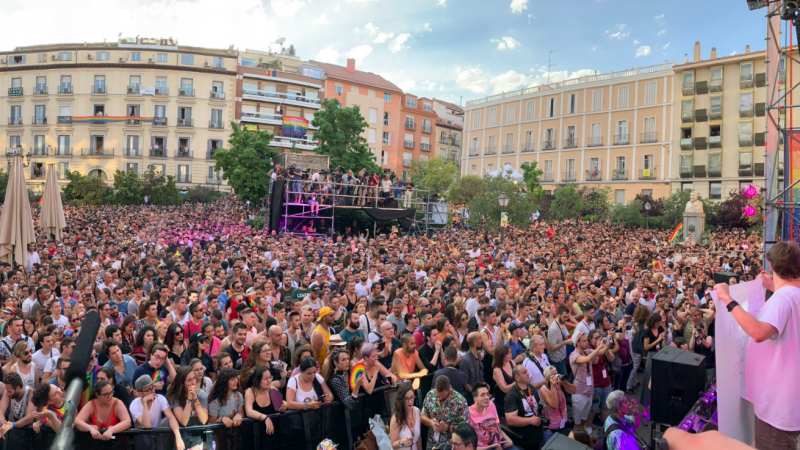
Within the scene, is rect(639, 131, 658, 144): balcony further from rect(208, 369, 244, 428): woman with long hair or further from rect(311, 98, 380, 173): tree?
rect(208, 369, 244, 428): woman with long hair

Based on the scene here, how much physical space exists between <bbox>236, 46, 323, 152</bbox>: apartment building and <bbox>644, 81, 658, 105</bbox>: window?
2783 cm

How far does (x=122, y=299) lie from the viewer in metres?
9.34

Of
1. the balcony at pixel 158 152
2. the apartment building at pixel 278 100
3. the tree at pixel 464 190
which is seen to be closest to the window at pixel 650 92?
the tree at pixel 464 190

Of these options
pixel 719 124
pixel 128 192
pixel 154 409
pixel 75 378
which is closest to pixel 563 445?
pixel 75 378

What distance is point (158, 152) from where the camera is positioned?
56094mm

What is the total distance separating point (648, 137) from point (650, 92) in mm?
3360

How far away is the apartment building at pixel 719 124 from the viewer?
139 feet

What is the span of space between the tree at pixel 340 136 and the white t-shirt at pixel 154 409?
95.5ft

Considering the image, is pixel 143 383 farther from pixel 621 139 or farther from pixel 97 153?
pixel 97 153

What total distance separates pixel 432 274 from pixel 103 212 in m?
22.1

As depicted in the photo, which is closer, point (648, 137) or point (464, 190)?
point (464, 190)

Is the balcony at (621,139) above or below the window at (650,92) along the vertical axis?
below

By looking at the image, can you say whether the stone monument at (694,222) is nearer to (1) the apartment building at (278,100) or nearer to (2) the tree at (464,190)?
(2) the tree at (464,190)

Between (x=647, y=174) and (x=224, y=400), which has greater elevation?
(x=647, y=174)
